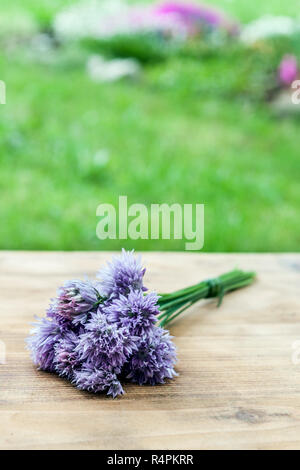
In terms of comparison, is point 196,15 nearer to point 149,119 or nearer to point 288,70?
point 288,70

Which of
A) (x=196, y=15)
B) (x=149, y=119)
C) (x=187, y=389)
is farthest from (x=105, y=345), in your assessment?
(x=196, y=15)

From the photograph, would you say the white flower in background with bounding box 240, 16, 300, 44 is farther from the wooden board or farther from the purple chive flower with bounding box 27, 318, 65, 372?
the purple chive flower with bounding box 27, 318, 65, 372

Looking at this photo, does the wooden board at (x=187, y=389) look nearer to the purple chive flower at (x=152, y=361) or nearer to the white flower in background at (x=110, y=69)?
the purple chive flower at (x=152, y=361)

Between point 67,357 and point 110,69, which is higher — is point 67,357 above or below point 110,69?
below

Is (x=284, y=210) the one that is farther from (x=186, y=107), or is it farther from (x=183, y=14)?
(x=183, y=14)

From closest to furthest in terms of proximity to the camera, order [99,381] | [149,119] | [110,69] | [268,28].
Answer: [99,381]
[149,119]
[110,69]
[268,28]

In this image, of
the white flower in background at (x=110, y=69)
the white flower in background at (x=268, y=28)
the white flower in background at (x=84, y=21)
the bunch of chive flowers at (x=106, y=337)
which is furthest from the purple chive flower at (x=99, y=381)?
the white flower in background at (x=84, y=21)
